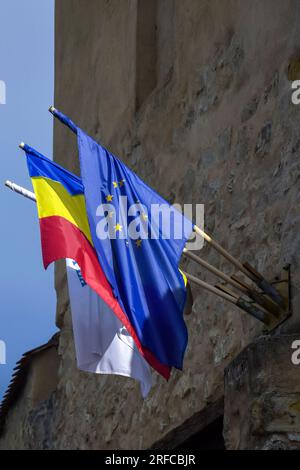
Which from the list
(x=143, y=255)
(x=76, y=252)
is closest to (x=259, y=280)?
(x=143, y=255)

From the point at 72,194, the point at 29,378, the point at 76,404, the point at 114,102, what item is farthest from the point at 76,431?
the point at 72,194

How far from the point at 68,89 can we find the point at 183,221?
5.59 meters

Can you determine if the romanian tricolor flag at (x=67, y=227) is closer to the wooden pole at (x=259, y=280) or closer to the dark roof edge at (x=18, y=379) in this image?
the wooden pole at (x=259, y=280)

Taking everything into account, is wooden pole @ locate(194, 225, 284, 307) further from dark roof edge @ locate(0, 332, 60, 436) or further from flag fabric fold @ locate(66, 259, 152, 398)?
dark roof edge @ locate(0, 332, 60, 436)

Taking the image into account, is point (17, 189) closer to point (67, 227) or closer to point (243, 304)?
point (67, 227)

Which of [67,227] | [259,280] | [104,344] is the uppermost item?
[67,227]

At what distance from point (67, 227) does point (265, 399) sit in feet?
5.26

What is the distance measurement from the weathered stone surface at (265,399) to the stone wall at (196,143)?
352mm

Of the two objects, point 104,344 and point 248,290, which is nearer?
point 248,290

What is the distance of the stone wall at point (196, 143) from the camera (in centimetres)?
926

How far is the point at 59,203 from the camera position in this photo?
888 cm

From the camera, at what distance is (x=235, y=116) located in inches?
394

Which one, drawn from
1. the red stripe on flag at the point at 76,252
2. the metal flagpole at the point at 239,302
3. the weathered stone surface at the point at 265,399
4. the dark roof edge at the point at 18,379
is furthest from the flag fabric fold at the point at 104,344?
the dark roof edge at the point at 18,379

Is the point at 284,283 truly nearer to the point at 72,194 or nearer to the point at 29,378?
the point at 72,194
